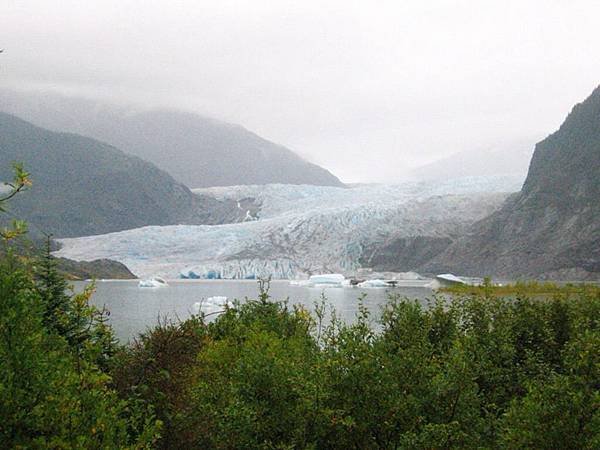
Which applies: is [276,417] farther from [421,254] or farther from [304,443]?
[421,254]

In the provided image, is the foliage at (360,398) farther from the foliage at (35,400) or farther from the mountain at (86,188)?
the mountain at (86,188)

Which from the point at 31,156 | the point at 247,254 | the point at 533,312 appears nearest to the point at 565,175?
the point at 247,254

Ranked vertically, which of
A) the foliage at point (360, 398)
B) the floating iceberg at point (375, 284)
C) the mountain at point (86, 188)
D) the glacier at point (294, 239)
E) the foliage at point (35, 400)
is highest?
the mountain at point (86, 188)

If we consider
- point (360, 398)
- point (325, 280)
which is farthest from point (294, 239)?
point (360, 398)

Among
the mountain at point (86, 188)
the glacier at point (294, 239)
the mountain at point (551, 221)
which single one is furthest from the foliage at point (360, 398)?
the mountain at point (86, 188)

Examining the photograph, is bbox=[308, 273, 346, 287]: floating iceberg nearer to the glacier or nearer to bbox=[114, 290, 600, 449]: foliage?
the glacier
